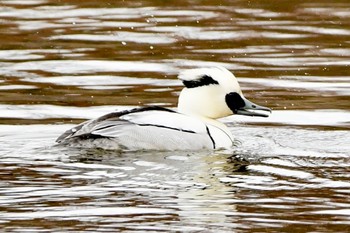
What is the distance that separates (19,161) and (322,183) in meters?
2.46

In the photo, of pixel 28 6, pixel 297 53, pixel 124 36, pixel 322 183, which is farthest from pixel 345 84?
pixel 28 6

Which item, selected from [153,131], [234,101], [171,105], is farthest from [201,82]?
[171,105]

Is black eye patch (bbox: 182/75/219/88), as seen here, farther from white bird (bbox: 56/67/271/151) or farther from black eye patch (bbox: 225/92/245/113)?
black eye patch (bbox: 225/92/245/113)

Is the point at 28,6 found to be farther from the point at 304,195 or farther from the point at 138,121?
the point at 304,195

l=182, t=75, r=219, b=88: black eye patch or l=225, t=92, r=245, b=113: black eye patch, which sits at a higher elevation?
l=182, t=75, r=219, b=88: black eye patch

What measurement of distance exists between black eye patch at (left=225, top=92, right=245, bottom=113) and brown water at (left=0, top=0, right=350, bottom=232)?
0.36m

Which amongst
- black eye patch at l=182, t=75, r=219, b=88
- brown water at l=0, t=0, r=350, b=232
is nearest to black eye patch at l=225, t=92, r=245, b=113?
black eye patch at l=182, t=75, r=219, b=88

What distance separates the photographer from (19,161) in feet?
33.4

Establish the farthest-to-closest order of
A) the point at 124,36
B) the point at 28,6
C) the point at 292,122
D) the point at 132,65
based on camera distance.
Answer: the point at 28,6 → the point at 124,36 → the point at 132,65 → the point at 292,122

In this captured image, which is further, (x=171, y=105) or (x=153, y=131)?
(x=171, y=105)

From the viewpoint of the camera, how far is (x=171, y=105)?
515 inches

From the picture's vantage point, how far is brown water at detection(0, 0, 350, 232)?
27.4 ft

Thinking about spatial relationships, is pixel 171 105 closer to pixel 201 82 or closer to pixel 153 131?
pixel 201 82

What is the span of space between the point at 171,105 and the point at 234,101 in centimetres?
185
